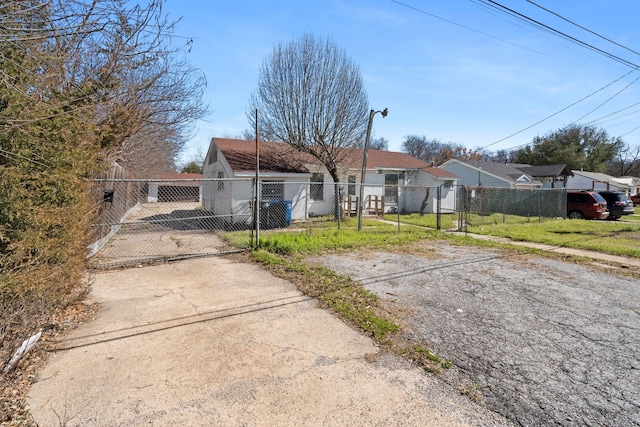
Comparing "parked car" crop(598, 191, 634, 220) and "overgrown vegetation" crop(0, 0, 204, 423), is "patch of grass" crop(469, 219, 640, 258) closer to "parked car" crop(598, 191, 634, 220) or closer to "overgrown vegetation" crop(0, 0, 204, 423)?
"parked car" crop(598, 191, 634, 220)

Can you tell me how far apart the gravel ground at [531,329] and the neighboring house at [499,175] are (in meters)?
20.8

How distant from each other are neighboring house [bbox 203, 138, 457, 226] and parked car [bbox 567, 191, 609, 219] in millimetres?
6288

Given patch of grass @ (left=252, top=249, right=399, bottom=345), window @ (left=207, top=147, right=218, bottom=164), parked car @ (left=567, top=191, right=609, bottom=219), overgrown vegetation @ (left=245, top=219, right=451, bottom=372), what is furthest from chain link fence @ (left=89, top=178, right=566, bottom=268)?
patch of grass @ (left=252, top=249, right=399, bottom=345)

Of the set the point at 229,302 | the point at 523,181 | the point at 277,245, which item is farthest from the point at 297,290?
the point at 523,181

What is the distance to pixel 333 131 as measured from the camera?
15.7m

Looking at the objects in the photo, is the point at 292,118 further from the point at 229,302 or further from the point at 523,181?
the point at 523,181

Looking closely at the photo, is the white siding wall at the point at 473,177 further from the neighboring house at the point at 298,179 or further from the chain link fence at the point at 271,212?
the chain link fence at the point at 271,212

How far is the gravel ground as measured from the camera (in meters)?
2.78

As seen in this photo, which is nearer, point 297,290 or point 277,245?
point 297,290

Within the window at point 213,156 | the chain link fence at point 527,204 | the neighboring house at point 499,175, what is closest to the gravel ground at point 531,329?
the chain link fence at point 527,204

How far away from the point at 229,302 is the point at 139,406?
2.37 meters

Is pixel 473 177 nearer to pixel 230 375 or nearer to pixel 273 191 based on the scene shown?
pixel 273 191

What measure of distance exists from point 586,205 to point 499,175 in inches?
396

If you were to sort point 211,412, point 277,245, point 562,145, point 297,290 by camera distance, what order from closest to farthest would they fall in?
point 211,412
point 297,290
point 277,245
point 562,145
